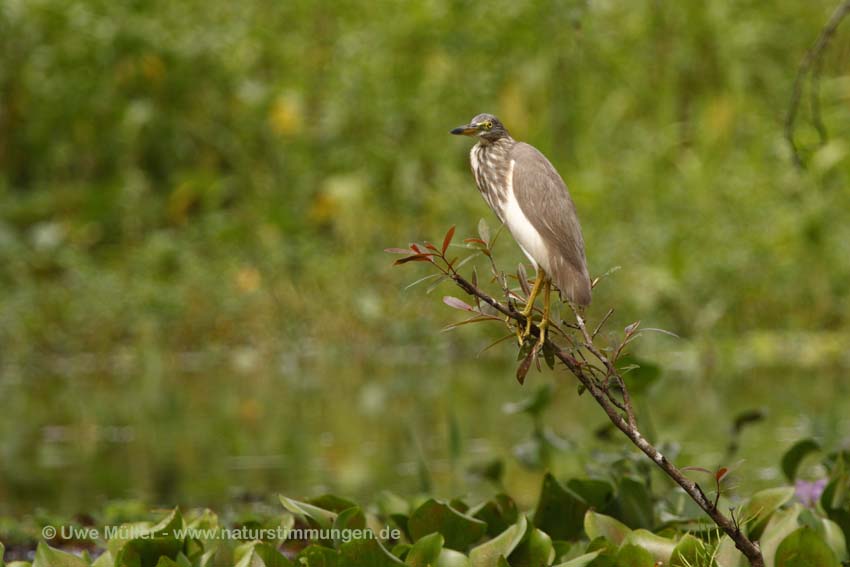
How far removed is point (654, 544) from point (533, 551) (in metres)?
0.24

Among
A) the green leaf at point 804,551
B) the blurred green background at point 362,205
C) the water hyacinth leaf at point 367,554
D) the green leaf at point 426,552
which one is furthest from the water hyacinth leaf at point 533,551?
the blurred green background at point 362,205

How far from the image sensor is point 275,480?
18.2ft

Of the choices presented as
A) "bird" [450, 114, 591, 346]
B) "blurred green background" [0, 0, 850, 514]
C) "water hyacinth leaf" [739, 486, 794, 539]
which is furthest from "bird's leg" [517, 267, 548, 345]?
"blurred green background" [0, 0, 850, 514]

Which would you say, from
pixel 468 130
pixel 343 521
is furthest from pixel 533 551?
pixel 468 130

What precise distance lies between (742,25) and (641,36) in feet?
2.67

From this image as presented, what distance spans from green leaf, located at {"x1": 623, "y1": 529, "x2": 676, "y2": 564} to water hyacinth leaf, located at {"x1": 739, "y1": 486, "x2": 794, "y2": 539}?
0.36 metres

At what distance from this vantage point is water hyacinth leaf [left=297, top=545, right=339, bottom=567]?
2713mm

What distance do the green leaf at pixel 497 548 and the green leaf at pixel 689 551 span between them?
0.96 ft

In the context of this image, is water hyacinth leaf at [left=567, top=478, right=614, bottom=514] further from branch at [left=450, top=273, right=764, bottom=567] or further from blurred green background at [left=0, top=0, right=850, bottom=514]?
blurred green background at [left=0, top=0, right=850, bottom=514]

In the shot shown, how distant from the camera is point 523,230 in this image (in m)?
2.92

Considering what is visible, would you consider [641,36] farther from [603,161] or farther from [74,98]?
[74,98]

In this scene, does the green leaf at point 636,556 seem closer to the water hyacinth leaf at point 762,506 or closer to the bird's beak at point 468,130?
the water hyacinth leaf at point 762,506

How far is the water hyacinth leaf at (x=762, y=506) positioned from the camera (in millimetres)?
3184

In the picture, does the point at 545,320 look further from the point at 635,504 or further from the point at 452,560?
the point at 635,504
